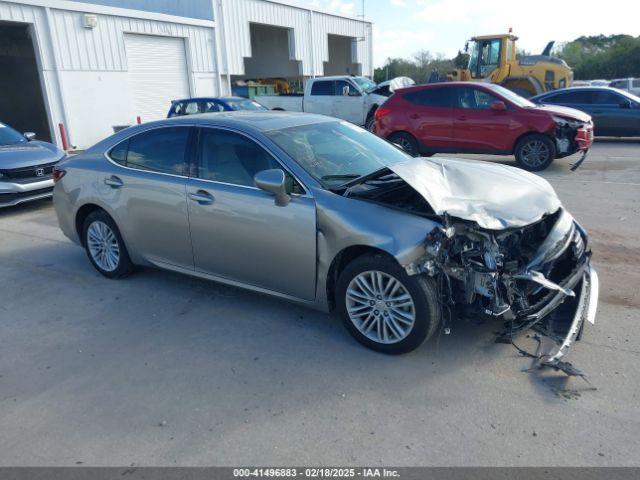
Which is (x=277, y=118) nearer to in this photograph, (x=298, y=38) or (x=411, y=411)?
(x=411, y=411)

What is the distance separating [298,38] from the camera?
91.5ft

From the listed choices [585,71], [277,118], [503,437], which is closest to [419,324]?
[503,437]

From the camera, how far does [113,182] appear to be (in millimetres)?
5031

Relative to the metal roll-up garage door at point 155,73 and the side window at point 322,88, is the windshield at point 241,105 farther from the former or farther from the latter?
the metal roll-up garage door at point 155,73

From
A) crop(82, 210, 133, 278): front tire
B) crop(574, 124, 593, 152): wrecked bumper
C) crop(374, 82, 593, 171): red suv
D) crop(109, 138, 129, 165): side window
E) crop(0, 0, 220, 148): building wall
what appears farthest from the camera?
crop(0, 0, 220, 148): building wall

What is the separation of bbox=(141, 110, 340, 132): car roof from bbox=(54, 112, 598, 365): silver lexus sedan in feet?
0.06

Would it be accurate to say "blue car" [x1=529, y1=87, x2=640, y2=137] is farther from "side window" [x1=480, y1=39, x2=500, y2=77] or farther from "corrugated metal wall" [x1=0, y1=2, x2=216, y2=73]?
"corrugated metal wall" [x1=0, y1=2, x2=216, y2=73]

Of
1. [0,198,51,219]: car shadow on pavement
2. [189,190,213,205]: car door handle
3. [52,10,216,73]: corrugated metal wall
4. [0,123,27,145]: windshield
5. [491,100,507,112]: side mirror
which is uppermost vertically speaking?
[52,10,216,73]: corrugated metal wall

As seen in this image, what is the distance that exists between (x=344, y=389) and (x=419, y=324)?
2.21 feet

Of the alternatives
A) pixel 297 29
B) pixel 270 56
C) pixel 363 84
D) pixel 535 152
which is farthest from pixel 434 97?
pixel 270 56

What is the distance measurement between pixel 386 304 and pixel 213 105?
38.1 ft

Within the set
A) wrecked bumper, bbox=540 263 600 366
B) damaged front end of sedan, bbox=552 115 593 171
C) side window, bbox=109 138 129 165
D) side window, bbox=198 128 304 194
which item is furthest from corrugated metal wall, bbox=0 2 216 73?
wrecked bumper, bbox=540 263 600 366

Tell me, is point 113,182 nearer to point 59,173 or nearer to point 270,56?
point 59,173

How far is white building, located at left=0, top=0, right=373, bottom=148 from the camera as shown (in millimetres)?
15531
